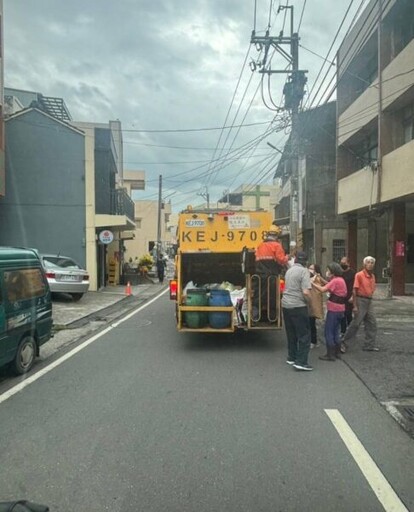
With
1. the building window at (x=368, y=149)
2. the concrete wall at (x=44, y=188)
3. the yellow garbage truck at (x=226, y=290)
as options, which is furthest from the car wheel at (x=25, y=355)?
the building window at (x=368, y=149)

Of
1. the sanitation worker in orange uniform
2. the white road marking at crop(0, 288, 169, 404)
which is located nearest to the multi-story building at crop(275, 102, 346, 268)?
the white road marking at crop(0, 288, 169, 404)

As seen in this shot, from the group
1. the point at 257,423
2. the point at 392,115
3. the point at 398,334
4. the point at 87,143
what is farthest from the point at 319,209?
the point at 257,423

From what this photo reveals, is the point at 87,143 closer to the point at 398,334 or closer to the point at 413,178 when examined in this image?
the point at 413,178

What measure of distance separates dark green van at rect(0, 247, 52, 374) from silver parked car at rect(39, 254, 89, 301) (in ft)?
Answer: 29.9

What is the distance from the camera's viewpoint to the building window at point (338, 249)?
29.4 m

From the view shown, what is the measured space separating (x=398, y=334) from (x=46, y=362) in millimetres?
7207

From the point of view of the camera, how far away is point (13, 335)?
7.28 m

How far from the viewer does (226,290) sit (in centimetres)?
1022

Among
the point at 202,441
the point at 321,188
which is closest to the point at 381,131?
the point at 321,188

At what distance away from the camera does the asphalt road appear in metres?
3.75

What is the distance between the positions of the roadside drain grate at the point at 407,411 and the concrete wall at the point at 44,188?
19007mm

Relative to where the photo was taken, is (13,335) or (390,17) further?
(390,17)

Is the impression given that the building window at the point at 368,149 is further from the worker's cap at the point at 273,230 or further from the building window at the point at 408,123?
the worker's cap at the point at 273,230

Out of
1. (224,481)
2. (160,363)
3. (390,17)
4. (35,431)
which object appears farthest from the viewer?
(390,17)
